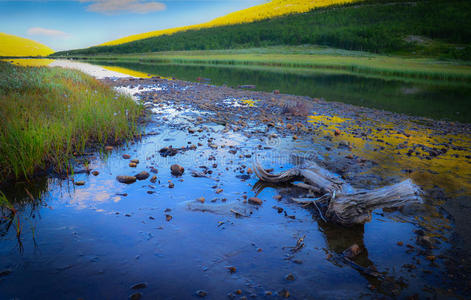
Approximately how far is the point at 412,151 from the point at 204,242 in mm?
9209

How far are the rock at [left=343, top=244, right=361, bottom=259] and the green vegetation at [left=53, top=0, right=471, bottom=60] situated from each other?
9803 centimetres

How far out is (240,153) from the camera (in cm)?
980

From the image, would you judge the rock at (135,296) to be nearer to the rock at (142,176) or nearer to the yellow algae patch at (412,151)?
the rock at (142,176)

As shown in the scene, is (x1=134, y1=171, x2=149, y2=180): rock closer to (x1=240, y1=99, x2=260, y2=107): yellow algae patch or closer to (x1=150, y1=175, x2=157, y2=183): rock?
(x1=150, y1=175, x2=157, y2=183): rock

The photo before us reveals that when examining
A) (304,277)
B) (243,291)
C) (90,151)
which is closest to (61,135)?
(90,151)

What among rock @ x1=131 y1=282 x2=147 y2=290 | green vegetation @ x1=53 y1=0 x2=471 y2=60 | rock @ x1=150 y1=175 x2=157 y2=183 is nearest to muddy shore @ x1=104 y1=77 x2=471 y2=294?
rock @ x1=150 y1=175 x2=157 y2=183

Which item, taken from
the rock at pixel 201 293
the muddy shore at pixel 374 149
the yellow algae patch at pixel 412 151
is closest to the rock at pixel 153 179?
the muddy shore at pixel 374 149

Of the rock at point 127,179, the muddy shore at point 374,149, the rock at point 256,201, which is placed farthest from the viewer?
the rock at point 127,179

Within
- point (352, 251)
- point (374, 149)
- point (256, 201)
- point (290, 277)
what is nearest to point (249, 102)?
point (374, 149)

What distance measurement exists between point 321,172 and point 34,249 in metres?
6.21

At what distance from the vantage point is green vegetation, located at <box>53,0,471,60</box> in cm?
11054

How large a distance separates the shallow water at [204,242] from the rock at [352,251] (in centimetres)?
12

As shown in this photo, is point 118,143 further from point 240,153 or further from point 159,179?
point 240,153

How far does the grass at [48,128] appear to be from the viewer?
7.00 meters
